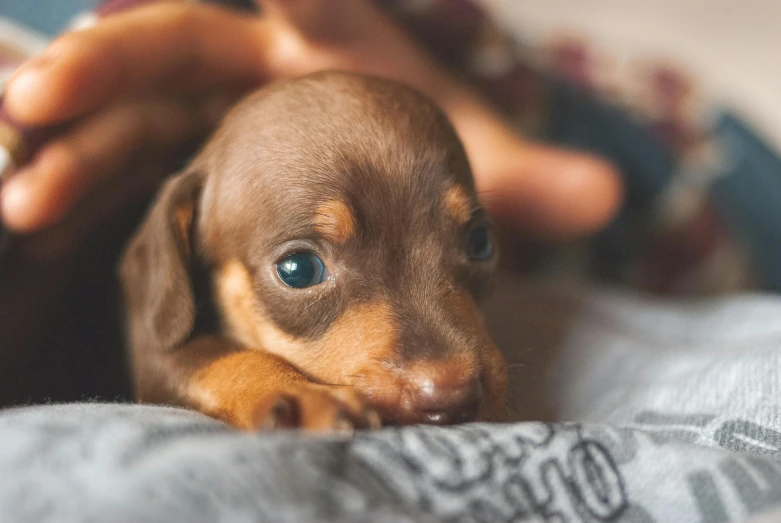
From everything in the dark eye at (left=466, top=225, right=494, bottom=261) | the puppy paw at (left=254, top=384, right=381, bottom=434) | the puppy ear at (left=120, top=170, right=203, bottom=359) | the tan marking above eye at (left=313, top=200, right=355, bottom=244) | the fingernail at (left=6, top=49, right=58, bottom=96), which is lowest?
the puppy ear at (left=120, top=170, right=203, bottom=359)

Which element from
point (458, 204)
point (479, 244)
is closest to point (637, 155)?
point (479, 244)

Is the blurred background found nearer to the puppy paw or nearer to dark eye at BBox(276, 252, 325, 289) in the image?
dark eye at BBox(276, 252, 325, 289)

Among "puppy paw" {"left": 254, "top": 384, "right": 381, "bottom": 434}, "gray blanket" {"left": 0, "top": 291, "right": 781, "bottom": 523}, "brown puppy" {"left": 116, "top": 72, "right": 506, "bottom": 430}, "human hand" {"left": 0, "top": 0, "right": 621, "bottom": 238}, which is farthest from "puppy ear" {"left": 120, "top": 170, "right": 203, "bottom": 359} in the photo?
"puppy paw" {"left": 254, "top": 384, "right": 381, "bottom": 434}

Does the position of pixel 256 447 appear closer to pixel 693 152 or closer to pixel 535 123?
pixel 535 123

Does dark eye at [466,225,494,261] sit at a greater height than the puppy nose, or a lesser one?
greater

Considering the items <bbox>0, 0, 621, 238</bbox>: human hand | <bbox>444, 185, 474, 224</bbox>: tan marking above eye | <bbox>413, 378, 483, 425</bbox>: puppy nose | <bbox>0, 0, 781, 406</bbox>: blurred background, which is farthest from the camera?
<bbox>0, 0, 781, 406</bbox>: blurred background

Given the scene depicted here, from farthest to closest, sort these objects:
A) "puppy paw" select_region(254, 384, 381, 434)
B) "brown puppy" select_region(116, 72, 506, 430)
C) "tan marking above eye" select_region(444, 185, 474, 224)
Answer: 1. "tan marking above eye" select_region(444, 185, 474, 224)
2. "brown puppy" select_region(116, 72, 506, 430)
3. "puppy paw" select_region(254, 384, 381, 434)

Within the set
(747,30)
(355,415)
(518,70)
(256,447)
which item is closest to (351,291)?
(355,415)
